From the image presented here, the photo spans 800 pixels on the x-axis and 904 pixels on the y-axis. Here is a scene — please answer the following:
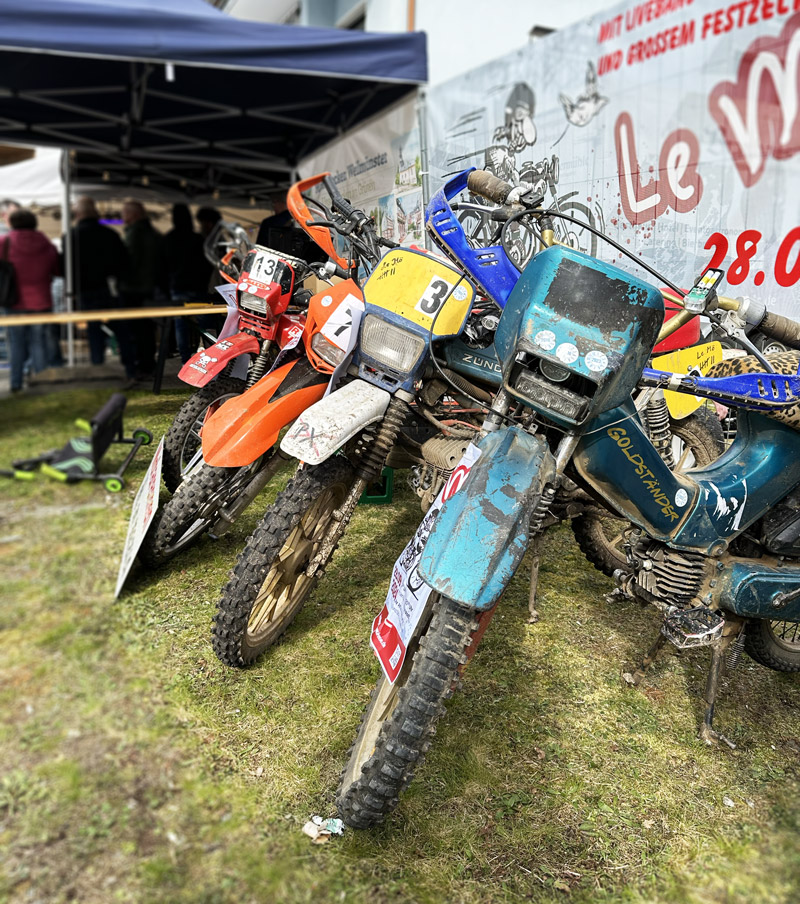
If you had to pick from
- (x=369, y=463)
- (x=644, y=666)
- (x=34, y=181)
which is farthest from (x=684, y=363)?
(x=34, y=181)

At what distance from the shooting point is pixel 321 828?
5.02ft

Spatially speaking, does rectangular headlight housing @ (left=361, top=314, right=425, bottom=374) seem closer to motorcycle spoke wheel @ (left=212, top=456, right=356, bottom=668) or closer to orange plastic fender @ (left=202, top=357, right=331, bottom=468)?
orange plastic fender @ (left=202, top=357, right=331, bottom=468)

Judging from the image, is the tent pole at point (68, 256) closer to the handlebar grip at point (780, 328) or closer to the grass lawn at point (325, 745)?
the grass lawn at point (325, 745)

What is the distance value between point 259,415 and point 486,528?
1078 millimetres

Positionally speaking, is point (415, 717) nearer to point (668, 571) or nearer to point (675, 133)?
point (668, 571)

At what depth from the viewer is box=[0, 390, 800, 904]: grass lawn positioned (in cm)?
72

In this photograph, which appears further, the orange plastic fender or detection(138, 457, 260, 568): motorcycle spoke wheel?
detection(138, 457, 260, 568): motorcycle spoke wheel

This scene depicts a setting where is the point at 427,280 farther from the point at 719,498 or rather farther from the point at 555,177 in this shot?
the point at 555,177

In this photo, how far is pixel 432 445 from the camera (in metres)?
2.48

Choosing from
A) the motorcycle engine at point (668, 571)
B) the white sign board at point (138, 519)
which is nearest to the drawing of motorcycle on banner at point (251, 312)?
the white sign board at point (138, 519)

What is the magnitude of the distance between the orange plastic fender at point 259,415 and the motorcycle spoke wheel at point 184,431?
7 cm

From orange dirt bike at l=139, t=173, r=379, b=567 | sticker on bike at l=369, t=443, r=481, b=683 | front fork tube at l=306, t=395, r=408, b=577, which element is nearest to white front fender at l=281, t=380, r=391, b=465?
front fork tube at l=306, t=395, r=408, b=577

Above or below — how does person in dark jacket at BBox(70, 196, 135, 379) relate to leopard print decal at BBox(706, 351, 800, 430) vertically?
above

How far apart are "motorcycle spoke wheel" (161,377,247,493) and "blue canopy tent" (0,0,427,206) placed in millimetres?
427
